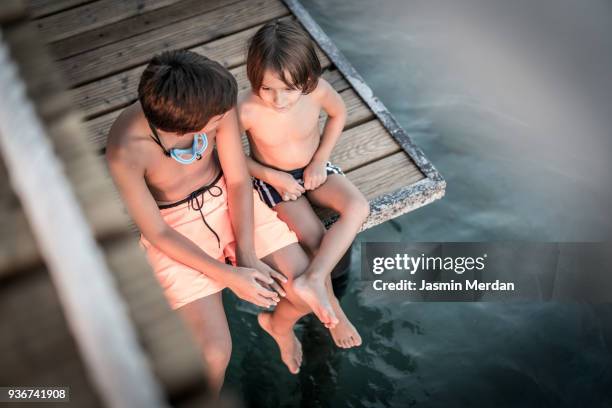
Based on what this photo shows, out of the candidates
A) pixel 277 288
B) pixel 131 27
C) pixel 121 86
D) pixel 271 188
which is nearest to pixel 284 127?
pixel 271 188

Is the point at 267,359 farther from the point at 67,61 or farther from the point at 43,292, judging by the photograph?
the point at 43,292

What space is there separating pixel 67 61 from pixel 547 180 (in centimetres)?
282

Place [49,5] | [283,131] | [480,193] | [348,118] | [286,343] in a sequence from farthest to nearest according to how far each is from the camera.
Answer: [480,193] < [49,5] < [348,118] < [286,343] < [283,131]

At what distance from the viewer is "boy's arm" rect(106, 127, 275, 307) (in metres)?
2.14

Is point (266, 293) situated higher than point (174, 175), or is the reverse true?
point (174, 175)

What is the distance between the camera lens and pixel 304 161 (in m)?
2.60

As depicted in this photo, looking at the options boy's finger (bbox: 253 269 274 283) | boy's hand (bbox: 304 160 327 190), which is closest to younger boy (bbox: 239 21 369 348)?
boy's hand (bbox: 304 160 327 190)

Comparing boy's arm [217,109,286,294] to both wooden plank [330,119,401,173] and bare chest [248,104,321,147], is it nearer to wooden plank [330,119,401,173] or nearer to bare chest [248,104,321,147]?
bare chest [248,104,321,147]

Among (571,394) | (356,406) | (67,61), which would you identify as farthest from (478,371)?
(67,61)

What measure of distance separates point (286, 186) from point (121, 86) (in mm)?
1111

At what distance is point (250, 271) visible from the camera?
7.61 feet

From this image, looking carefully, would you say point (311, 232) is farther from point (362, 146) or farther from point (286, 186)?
point (362, 146)

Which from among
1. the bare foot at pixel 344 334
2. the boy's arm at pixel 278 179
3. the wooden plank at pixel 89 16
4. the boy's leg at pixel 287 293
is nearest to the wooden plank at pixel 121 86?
the wooden plank at pixel 89 16

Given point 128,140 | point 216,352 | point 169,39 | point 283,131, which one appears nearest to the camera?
point 128,140
